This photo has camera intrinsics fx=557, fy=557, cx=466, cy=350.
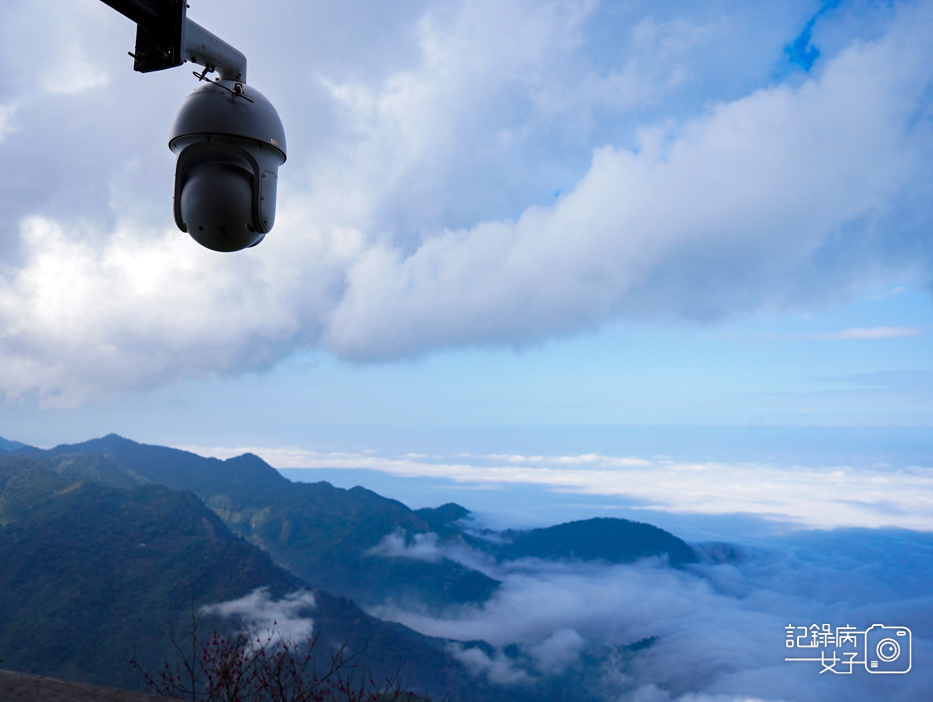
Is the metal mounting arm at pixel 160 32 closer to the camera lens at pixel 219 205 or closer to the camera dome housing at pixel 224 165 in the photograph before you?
the camera dome housing at pixel 224 165

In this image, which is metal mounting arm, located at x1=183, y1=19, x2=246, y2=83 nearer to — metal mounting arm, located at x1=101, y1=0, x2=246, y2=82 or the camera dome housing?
metal mounting arm, located at x1=101, y1=0, x2=246, y2=82

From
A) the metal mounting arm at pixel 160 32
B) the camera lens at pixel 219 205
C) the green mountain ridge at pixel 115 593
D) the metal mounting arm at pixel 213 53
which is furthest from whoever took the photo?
the green mountain ridge at pixel 115 593

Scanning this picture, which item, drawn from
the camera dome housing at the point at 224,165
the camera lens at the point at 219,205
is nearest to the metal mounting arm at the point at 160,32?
the camera dome housing at the point at 224,165

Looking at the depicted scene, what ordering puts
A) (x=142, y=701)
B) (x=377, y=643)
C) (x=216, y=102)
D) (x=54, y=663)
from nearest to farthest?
(x=142, y=701), (x=216, y=102), (x=54, y=663), (x=377, y=643)

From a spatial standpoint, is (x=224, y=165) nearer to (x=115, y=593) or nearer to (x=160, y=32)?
(x=160, y=32)

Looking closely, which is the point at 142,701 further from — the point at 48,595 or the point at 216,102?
the point at 48,595

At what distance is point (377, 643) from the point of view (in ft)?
566

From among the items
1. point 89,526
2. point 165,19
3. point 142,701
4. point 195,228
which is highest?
point 165,19

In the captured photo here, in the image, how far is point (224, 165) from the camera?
14.9ft

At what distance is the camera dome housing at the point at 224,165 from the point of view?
4426 mm

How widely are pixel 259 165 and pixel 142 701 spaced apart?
4.06m

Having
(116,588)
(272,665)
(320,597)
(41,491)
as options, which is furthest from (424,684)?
(272,665)

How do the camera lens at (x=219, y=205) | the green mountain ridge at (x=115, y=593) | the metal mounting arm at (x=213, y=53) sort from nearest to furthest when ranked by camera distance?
the metal mounting arm at (x=213, y=53), the camera lens at (x=219, y=205), the green mountain ridge at (x=115, y=593)

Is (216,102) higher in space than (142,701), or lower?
higher
